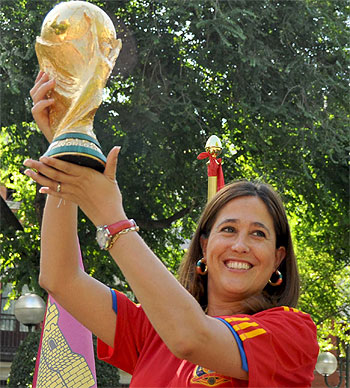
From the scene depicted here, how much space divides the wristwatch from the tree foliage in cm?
908

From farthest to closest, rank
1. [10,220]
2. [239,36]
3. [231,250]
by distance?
[10,220], [239,36], [231,250]

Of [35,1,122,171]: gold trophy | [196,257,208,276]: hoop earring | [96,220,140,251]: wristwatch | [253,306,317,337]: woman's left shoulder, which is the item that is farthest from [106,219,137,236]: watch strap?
[196,257,208,276]: hoop earring

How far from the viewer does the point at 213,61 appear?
1178 cm

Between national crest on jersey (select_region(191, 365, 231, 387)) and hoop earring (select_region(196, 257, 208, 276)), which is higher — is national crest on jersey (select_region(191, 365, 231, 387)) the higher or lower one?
the lower one

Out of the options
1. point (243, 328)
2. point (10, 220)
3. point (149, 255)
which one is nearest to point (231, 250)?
point (243, 328)

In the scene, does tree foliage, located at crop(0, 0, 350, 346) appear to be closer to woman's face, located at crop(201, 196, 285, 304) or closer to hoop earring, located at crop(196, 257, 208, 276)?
hoop earring, located at crop(196, 257, 208, 276)

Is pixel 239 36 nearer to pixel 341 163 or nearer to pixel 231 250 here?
pixel 341 163

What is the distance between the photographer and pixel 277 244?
2537 mm

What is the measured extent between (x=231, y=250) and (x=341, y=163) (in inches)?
397

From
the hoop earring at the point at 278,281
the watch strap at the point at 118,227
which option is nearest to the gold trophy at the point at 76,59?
the watch strap at the point at 118,227

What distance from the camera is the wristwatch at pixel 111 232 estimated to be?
6.25 ft

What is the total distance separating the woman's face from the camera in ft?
7.93

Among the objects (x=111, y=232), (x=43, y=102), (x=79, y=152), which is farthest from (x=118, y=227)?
(x=43, y=102)

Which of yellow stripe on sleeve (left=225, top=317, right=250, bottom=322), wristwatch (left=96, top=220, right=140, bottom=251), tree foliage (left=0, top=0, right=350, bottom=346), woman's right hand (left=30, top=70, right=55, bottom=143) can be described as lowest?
yellow stripe on sleeve (left=225, top=317, right=250, bottom=322)
